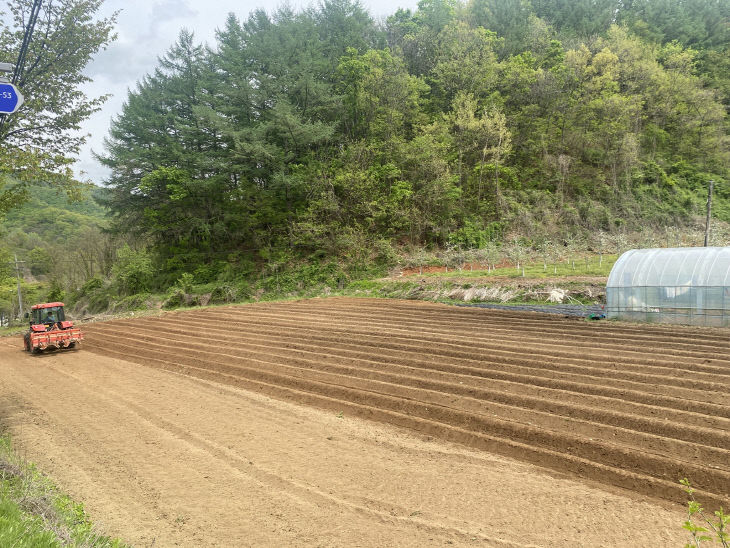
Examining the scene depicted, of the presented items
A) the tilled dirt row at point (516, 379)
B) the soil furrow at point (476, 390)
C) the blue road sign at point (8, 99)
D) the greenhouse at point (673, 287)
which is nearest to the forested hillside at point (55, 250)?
the tilled dirt row at point (516, 379)

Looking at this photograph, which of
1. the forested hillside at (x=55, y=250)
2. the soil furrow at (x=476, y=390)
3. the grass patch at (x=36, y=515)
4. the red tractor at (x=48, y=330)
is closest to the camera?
the grass patch at (x=36, y=515)

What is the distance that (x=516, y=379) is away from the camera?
9.51 meters

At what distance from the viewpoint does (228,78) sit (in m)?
34.0

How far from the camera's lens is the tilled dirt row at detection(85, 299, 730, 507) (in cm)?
631

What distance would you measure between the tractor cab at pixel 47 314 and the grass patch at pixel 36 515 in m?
13.0

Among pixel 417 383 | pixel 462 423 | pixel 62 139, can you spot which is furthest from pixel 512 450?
pixel 62 139

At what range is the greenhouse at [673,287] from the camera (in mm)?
13062

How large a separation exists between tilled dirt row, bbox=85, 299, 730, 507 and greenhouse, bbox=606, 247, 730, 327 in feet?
3.35

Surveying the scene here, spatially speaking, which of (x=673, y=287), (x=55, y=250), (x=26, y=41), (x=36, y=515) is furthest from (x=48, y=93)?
(x=55, y=250)

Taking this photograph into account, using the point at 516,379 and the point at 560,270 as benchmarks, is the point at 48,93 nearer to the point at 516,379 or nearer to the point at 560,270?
the point at 516,379

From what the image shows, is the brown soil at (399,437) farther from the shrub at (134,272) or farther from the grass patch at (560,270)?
the shrub at (134,272)

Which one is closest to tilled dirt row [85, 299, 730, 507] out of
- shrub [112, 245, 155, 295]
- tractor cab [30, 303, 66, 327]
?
tractor cab [30, 303, 66, 327]

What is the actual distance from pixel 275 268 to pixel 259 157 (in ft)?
25.6

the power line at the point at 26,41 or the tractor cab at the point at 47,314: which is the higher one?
the power line at the point at 26,41
